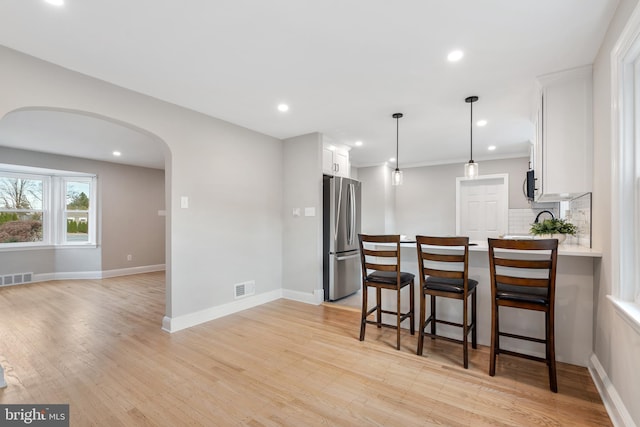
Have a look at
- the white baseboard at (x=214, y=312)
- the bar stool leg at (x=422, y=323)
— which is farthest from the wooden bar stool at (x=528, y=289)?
the white baseboard at (x=214, y=312)

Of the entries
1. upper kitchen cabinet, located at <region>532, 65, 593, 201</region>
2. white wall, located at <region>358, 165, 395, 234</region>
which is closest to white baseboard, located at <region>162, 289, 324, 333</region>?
white wall, located at <region>358, 165, 395, 234</region>

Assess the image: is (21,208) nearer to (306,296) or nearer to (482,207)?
(306,296)

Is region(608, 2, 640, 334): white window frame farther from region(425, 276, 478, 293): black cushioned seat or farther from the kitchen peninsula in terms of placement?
region(425, 276, 478, 293): black cushioned seat

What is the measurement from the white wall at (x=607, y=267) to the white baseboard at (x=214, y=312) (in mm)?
3544

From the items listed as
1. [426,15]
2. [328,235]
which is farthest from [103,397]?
[426,15]

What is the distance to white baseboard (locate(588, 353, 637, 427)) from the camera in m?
1.64

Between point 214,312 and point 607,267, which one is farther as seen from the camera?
point 214,312

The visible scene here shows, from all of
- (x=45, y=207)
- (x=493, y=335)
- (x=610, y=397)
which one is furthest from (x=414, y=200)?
(x=45, y=207)

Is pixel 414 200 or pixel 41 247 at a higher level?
pixel 414 200

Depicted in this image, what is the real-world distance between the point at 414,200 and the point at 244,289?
172 inches

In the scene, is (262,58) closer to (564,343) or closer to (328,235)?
(328,235)

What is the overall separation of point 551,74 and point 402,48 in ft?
4.64

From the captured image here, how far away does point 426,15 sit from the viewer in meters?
1.89

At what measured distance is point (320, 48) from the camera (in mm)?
2268
